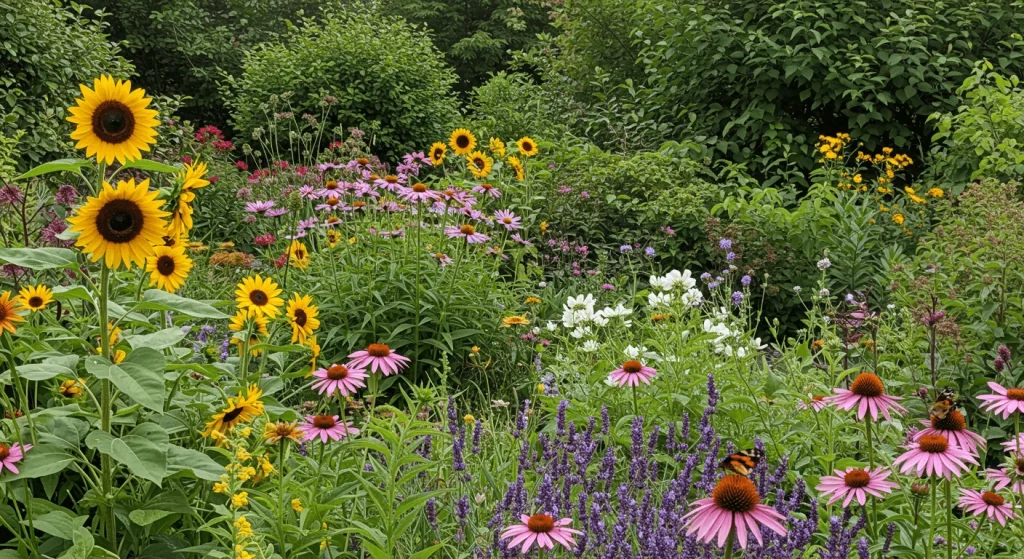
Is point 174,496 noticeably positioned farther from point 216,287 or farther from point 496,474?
point 216,287

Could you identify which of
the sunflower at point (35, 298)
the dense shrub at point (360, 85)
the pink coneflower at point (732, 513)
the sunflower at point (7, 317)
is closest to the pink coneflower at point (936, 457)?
the pink coneflower at point (732, 513)

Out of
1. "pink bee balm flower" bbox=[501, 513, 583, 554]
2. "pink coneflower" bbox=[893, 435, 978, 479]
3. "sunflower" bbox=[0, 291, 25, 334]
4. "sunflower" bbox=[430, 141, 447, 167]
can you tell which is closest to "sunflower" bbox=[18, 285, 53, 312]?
"sunflower" bbox=[0, 291, 25, 334]

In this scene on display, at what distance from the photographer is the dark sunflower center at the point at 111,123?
161 cm

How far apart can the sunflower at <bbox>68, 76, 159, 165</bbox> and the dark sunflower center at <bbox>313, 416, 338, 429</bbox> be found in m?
0.67

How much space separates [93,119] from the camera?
162cm

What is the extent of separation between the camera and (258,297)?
2.07 m

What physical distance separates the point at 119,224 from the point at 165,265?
34cm

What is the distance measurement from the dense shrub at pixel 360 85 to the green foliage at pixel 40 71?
1841 mm

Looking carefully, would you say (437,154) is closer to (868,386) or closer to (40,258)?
(40,258)

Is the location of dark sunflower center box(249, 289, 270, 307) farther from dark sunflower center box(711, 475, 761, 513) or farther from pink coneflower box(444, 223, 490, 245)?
pink coneflower box(444, 223, 490, 245)

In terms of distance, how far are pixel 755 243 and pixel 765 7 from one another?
280 cm

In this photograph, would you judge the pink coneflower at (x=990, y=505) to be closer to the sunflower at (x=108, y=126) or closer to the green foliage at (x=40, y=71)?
the sunflower at (x=108, y=126)

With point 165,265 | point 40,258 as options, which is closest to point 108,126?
point 40,258

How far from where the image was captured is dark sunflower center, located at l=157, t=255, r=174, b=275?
1.93m
